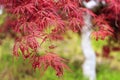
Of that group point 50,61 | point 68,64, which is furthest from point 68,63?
point 50,61

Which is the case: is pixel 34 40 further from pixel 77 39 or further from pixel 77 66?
pixel 77 39

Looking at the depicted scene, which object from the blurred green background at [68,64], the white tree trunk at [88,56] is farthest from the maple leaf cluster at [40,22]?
the white tree trunk at [88,56]

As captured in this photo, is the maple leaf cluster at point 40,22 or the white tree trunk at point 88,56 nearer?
the maple leaf cluster at point 40,22

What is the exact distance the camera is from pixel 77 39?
5887 mm

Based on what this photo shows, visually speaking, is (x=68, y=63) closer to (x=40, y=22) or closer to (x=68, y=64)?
(x=68, y=64)

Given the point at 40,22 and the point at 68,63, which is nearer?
the point at 40,22

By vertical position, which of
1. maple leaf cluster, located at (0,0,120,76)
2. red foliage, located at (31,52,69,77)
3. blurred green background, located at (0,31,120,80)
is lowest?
blurred green background, located at (0,31,120,80)

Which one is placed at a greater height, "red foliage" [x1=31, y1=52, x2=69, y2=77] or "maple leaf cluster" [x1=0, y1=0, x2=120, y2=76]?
"maple leaf cluster" [x1=0, y1=0, x2=120, y2=76]

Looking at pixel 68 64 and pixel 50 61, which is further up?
pixel 50 61

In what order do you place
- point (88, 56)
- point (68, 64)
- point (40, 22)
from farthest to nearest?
1. point (68, 64)
2. point (88, 56)
3. point (40, 22)

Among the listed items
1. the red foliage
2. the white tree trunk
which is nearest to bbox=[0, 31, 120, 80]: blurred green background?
the white tree trunk

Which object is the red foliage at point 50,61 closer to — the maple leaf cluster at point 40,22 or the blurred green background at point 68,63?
the maple leaf cluster at point 40,22

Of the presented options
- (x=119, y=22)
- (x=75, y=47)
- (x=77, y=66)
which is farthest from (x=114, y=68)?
(x=119, y=22)

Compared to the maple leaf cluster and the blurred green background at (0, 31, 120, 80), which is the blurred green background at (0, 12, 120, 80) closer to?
the blurred green background at (0, 31, 120, 80)
